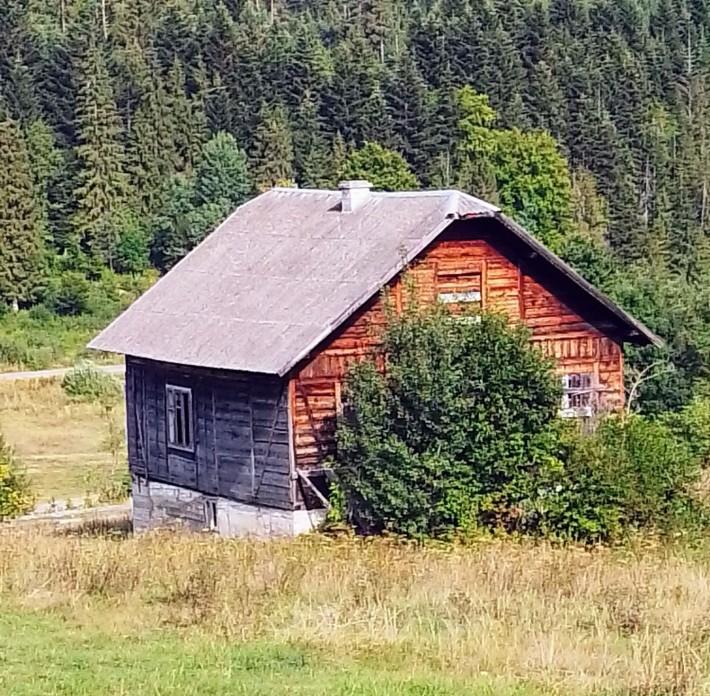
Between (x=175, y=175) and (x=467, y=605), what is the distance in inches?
2516

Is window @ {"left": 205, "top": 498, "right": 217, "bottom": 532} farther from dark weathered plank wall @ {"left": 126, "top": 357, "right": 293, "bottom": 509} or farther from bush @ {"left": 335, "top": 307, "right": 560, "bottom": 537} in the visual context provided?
bush @ {"left": 335, "top": 307, "right": 560, "bottom": 537}

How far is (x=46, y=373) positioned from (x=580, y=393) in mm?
32184

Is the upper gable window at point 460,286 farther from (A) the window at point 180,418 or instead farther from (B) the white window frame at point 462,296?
(A) the window at point 180,418

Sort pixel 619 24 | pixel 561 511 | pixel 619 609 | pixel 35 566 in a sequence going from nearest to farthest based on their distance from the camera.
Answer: pixel 619 609 → pixel 35 566 → pixel 561 511 → pixel 619 24

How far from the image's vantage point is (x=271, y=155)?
74875 mm

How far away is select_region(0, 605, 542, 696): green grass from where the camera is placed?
28.9 ft

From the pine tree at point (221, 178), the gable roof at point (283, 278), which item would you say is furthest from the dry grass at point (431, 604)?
the pine tree at point (221, 178)

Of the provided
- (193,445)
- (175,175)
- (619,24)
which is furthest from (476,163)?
(193,445)

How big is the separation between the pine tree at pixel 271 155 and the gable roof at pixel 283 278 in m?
47.9

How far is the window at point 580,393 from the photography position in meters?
24.3

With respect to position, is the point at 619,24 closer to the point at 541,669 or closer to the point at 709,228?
the point at 709,228

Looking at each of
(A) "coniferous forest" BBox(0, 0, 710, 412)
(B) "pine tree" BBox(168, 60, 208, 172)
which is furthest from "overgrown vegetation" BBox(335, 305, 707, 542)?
(B) "pine tree" BBox(168, 60, 208, 172)

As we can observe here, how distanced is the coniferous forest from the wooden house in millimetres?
23553

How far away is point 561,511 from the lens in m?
19.4
